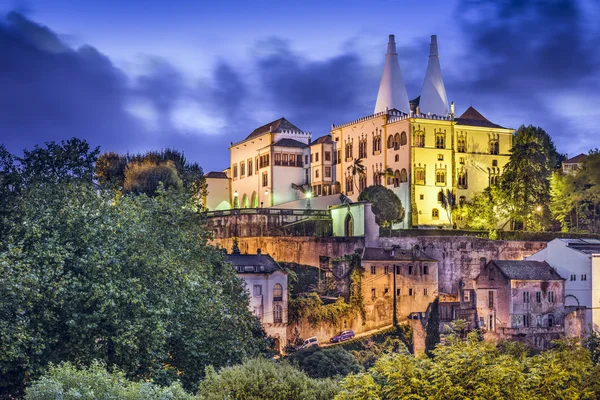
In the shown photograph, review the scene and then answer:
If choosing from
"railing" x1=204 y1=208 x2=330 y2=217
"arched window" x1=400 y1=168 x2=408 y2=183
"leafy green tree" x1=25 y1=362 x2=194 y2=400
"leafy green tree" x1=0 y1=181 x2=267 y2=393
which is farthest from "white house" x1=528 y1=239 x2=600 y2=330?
"leafy green tree" x1=25 y1=362 x2=194 y2=400

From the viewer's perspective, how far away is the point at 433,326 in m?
48.3

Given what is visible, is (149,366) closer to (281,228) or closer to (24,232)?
(24,232)

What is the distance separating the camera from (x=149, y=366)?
2411 centimetres

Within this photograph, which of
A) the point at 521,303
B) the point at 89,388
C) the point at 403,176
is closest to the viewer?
the point at 89,388

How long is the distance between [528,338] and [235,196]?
29.9m

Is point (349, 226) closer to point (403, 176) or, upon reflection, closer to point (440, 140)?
point (403, 176)

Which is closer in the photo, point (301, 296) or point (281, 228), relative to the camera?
point (301, 296)

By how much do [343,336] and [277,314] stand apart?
134 inches

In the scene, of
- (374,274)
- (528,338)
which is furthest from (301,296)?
(528,338)

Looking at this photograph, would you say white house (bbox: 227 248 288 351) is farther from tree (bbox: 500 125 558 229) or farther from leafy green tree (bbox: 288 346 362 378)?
tree (bbox: 500 125 558 229)

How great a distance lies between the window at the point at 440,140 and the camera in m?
60.5

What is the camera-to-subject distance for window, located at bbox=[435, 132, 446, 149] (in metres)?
60.5

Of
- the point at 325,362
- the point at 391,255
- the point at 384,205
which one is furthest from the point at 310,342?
the point at 384,205

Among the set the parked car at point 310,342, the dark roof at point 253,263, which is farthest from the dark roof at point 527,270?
the dark roof at point 253,263
